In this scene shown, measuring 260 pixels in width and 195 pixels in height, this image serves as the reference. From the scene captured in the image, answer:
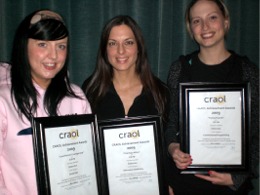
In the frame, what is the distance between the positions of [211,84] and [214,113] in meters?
0.19

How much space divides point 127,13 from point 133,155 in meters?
1.49

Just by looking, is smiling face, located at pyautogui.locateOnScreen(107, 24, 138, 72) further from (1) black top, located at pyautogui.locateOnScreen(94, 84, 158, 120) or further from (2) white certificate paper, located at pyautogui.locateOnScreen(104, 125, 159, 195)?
(2) white certificate paper, located at pyautogui.locateOnScreen(104, 125, 159, 195)

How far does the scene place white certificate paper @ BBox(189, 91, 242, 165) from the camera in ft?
5.10

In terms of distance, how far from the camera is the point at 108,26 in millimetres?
1951

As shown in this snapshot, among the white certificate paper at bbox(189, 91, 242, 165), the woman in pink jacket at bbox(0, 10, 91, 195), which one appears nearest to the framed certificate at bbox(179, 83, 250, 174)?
the white certificate paper at bbox(189, 91, 242, 165)

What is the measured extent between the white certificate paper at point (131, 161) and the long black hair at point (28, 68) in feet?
1.35

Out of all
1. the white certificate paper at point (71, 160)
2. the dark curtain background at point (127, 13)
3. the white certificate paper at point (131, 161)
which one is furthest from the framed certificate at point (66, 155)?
the dark curtain background at point (127, 13)

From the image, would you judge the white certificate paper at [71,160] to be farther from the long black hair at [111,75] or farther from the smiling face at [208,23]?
the smiling face at [208,23]

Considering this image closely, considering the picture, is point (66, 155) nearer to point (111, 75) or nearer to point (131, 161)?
point (131, 161)

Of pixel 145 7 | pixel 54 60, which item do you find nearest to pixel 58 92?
pixel 54 60

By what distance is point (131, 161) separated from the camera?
1.57 meters

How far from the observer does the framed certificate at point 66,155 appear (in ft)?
4.36

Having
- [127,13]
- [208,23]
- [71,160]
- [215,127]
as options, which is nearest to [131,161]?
[71,160]

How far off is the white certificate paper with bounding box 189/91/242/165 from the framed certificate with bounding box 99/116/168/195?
23cm
